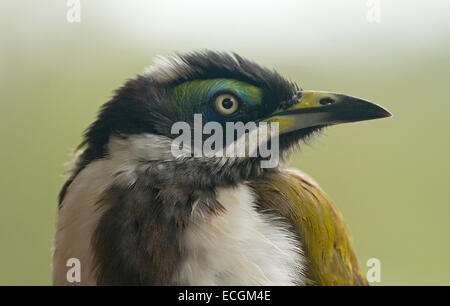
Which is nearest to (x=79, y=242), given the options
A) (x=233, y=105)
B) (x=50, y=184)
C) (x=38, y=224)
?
(x=233, y=105)

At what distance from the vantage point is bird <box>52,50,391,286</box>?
169cm

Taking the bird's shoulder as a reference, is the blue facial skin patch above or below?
above

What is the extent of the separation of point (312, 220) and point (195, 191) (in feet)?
1.72

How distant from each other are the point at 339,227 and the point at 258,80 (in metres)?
0.74

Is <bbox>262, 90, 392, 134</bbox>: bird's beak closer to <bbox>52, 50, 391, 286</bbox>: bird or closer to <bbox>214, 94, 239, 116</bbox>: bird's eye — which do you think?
<bbox>52, 50, 391, 286</bbox>: bird

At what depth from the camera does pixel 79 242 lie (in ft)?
5.90

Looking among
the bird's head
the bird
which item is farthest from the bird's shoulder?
the bird's head

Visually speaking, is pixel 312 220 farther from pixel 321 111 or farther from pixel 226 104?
pixel 226 104

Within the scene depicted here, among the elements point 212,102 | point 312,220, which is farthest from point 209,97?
point 312,220

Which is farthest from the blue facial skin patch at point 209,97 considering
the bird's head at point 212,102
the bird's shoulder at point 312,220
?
the bird's shoulder at point 312,220

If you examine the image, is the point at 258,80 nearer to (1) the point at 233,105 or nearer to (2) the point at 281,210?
(1) the point at 233,105

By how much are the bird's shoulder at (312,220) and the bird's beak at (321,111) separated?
0.22 meters

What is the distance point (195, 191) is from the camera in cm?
178

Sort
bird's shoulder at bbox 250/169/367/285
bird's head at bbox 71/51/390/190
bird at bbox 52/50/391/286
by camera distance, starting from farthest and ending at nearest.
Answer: bird's shoulder at bbox 250/169/367/285
bird's head at bbox 71/51/390/190
bird at bbox 52/50/391/286
